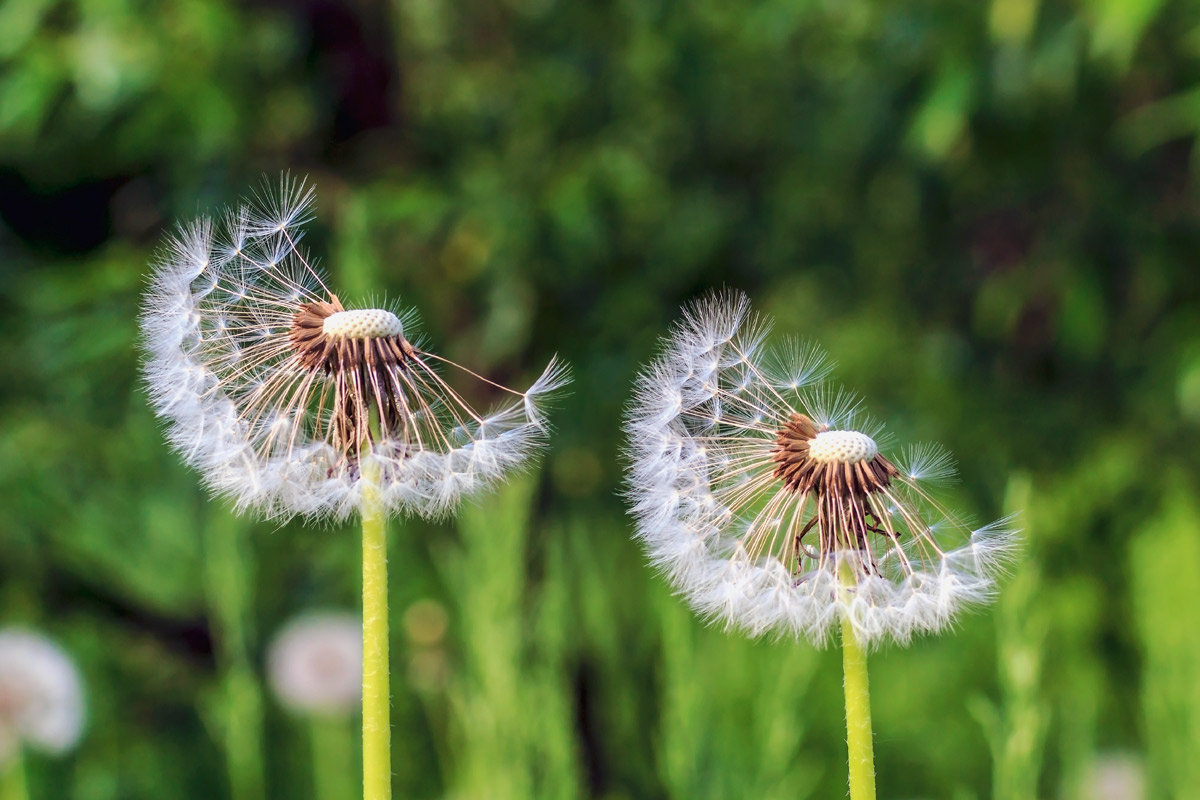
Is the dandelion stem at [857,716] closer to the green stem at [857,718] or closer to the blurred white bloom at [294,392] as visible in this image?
the green stem at [857,718]

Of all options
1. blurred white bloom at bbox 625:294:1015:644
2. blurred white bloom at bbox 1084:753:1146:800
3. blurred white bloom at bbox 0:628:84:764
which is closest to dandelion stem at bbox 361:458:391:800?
blurred white bloom at bbox 625:294:1015:644

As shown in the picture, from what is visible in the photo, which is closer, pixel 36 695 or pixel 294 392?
pixel 294 392

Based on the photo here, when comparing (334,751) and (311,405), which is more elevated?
(311,405)

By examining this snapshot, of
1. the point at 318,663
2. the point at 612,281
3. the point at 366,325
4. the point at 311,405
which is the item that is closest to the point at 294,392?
the point at 311,405

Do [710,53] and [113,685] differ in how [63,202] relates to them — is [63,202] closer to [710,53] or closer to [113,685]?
[113,685]

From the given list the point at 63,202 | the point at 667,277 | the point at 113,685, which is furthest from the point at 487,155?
the point at 113,685

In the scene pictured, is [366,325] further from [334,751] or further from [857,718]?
[334,751]
